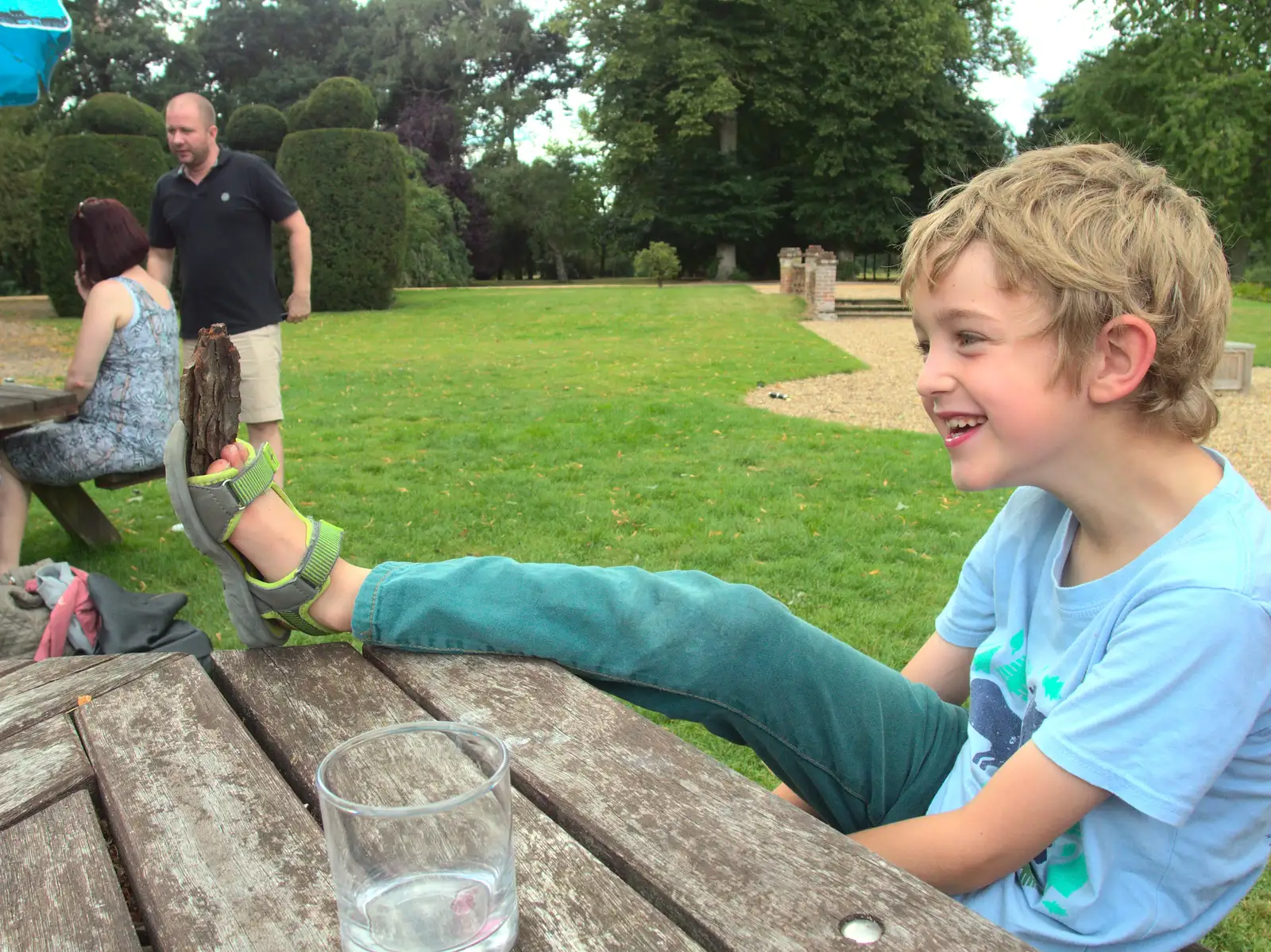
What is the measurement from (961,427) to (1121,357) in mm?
223

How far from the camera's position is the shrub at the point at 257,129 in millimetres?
19484

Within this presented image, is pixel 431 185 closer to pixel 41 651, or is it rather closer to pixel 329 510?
pixel 329 510

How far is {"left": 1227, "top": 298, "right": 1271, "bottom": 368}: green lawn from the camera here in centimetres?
1260

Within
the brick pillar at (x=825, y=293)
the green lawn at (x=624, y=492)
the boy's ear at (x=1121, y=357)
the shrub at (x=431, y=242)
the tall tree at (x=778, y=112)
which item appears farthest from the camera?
the tall tree at (x=778, y=112)

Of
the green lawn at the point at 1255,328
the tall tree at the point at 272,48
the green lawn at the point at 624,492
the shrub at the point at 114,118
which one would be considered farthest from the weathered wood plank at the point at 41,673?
Answer: the tall tree at the point at 272,48

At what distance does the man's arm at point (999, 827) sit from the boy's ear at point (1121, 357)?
18.9 inches

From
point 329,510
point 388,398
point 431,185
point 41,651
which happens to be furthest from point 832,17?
point 41,651

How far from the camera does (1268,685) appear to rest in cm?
120

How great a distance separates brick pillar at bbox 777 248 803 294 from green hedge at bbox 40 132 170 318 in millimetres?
13161

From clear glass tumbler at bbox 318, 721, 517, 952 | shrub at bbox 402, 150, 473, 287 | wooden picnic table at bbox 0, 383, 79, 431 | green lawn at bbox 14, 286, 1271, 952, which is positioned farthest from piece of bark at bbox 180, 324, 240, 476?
shrub at bbox 402, 150, 473, 287

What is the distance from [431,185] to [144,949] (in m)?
35.6

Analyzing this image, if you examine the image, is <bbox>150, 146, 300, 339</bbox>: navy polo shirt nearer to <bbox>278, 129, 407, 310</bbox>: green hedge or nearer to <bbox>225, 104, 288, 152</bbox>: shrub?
<bbox>278, 129, 407, 310</bbox>: green hedge

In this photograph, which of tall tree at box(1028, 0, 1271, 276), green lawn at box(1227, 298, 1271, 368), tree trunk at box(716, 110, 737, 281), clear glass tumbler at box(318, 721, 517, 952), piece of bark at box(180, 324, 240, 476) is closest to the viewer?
clear glass tumbler at box(318, 721, 517, 952)

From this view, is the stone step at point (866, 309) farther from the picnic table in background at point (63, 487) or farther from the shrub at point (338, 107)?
the picnic table in background at point (63, 487)
